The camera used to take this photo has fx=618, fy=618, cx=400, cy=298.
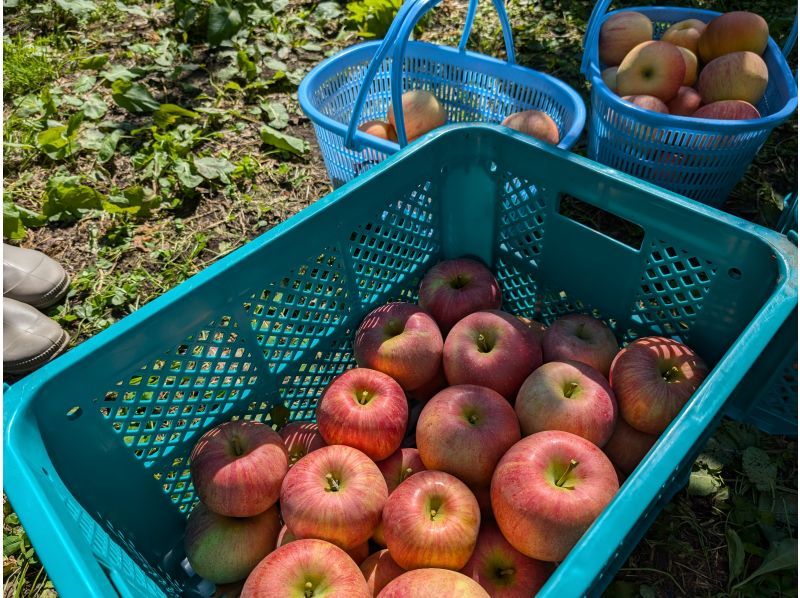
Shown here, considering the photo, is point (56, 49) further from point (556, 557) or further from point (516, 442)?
point (556, 557)

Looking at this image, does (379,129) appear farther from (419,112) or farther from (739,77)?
(739,77)

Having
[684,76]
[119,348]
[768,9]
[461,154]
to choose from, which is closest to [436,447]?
[119,348]

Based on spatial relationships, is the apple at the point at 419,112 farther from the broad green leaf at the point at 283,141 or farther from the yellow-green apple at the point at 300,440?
the yellow-green apple at the point at 300,440

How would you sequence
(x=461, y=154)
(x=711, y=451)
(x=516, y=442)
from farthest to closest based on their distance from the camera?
(x=711, y=451)
(x=461, y=154)
(x=516, y=442)

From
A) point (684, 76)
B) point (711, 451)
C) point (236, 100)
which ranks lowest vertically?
point (711, 451)

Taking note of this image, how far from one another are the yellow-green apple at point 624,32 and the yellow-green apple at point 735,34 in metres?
0.23

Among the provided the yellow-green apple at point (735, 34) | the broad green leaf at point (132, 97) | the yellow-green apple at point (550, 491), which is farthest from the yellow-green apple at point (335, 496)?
the broad green leaf at point (132, 97)

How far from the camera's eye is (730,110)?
219cm

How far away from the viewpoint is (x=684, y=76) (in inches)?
95.0

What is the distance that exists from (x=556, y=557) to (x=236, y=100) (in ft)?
9.35

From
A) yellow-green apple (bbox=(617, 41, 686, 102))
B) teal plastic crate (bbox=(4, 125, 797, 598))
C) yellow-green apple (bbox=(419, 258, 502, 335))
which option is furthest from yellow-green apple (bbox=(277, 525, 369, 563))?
yellow-green apple (bbox=(617, 41, 686, 102))

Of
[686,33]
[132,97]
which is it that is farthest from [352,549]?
[132,97]

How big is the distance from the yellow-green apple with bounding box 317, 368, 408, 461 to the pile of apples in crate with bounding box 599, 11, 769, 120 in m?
1.53

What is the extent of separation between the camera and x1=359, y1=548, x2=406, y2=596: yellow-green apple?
1272 mm
